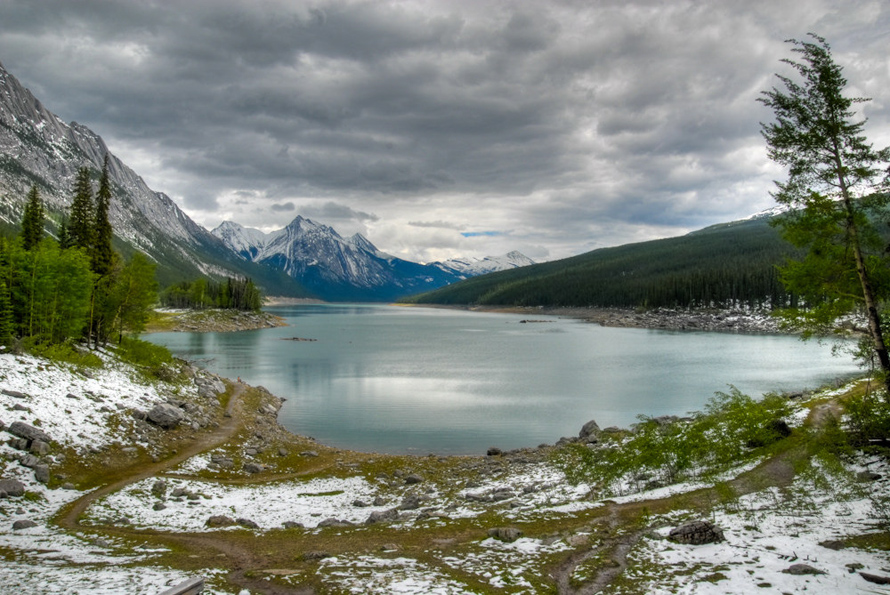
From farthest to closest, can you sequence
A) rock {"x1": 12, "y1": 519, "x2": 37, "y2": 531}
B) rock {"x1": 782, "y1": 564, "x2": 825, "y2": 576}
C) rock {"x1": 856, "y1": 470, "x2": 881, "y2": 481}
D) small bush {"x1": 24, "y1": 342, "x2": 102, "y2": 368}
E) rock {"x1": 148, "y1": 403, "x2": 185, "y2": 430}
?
small bush {"x1": 24, "y1": 342, "x2": 102, "y2": 368}, rock {"x1": 148, "y1": 403, "x2": 185, "y2": 430}, rock {"x1": 12, "y1": 519, "x2": 37, "y2": 531}, rock {"x1": 856, "y1": 470, "x2": 881, "y2": 481}, rock {"x1": 782, "y1": 564, "x2": 825, "y2": 576}

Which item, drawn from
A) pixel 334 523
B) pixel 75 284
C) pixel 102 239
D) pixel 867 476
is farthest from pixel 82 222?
pixel 867 476

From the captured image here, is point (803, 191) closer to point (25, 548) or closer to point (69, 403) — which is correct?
point (25, 548)

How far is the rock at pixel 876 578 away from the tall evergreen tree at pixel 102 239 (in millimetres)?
52570

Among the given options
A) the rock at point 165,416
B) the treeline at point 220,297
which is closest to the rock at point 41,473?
the rock at point 165,416

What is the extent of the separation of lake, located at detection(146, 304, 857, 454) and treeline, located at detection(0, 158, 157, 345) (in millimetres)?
16046

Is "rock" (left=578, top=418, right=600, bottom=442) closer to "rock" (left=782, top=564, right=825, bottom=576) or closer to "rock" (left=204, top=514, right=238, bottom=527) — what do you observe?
"rock" (left=782, top=564, right=825, bottom=576)

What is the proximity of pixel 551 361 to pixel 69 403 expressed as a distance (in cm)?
6267

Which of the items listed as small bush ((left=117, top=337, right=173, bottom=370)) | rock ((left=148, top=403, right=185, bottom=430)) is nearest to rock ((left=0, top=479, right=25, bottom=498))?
rock ((left=148, top=403, right=185, bottom=430))

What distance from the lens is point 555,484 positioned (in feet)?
70.8

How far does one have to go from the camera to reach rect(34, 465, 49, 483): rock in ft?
64.1

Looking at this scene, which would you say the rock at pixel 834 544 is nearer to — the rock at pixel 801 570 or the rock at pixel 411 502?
the rock at pixel 801 570

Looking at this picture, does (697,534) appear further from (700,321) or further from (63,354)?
(700,321)

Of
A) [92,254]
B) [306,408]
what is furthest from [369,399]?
[92,254]

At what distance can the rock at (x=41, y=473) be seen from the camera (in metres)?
19.5
